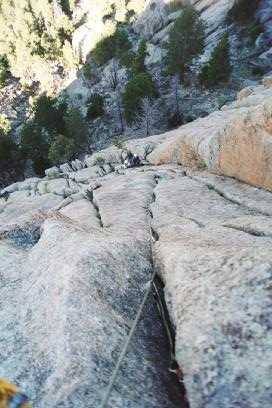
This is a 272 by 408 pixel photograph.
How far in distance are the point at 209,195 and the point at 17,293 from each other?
9301 millimetres

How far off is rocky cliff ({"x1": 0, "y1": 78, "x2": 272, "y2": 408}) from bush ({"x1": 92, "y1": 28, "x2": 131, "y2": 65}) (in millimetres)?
99198

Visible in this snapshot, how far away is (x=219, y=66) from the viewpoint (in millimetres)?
78875

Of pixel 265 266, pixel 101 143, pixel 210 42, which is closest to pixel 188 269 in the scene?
pixel 265 266

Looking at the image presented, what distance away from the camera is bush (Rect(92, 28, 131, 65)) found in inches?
4313

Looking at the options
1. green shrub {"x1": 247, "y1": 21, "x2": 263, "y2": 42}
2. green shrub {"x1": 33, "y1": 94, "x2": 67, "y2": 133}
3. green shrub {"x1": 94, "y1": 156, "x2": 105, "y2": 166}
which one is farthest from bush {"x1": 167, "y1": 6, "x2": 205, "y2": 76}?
green shrub {"x1": 94, "y1": 156, "x2": 105, "y2": 166}

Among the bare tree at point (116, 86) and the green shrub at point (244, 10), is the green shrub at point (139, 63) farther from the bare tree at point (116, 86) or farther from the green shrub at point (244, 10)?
the green shrub at point (244, 10)

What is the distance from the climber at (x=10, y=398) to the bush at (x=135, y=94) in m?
76.0

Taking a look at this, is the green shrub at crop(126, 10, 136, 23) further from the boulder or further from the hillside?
the boulder

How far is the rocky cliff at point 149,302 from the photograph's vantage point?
24.1 ft

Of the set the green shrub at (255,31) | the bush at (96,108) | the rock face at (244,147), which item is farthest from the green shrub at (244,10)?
the rock face at (244,147)

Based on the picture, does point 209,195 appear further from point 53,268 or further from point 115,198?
point 53,268

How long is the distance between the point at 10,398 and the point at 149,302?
4.93m

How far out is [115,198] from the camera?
20.3m

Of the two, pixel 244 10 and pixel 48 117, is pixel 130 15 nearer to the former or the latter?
pixel 244 10
